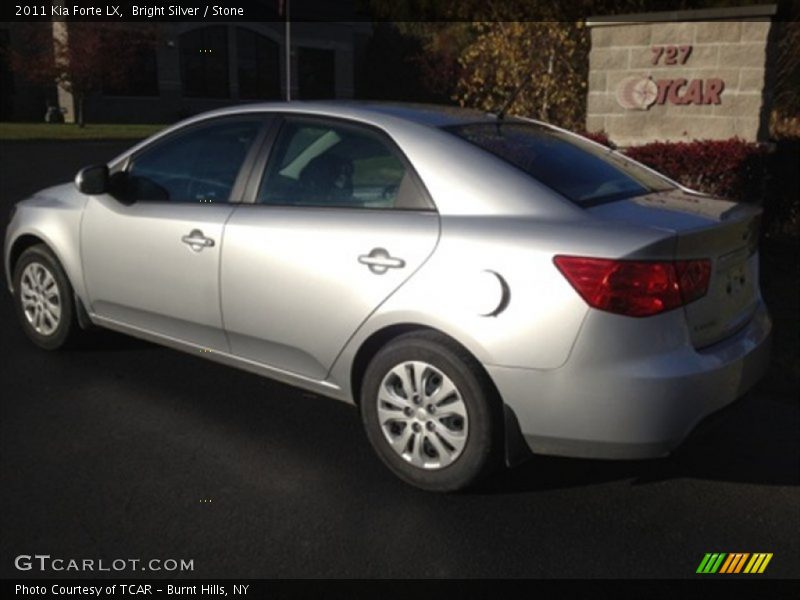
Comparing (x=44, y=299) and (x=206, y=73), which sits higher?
(x=206, y=73)

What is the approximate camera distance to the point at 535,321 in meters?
3.05

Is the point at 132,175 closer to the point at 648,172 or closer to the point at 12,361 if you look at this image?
the point at 12,361

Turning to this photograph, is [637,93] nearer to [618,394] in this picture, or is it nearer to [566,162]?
[566,162]

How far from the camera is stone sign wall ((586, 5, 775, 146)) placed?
9.01m

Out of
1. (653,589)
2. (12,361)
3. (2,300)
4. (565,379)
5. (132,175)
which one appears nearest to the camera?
(653,589)

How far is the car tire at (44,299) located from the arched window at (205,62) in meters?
32.8

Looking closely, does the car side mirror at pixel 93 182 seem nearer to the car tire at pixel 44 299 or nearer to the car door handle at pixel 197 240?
the car tire at pixel 44 299

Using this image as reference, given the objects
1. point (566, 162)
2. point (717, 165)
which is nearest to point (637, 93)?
point (717, 165)

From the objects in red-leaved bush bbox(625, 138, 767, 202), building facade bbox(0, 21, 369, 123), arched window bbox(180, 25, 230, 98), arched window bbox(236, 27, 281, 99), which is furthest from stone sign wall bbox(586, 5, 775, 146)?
arched window bbox(236, 27, 281, 99)

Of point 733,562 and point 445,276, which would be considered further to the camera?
point 445,276

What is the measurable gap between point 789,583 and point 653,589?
0.50 metres

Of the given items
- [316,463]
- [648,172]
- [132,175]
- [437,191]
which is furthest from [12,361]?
[648,172]

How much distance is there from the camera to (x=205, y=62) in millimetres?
36750

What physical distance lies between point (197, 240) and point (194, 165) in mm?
537
